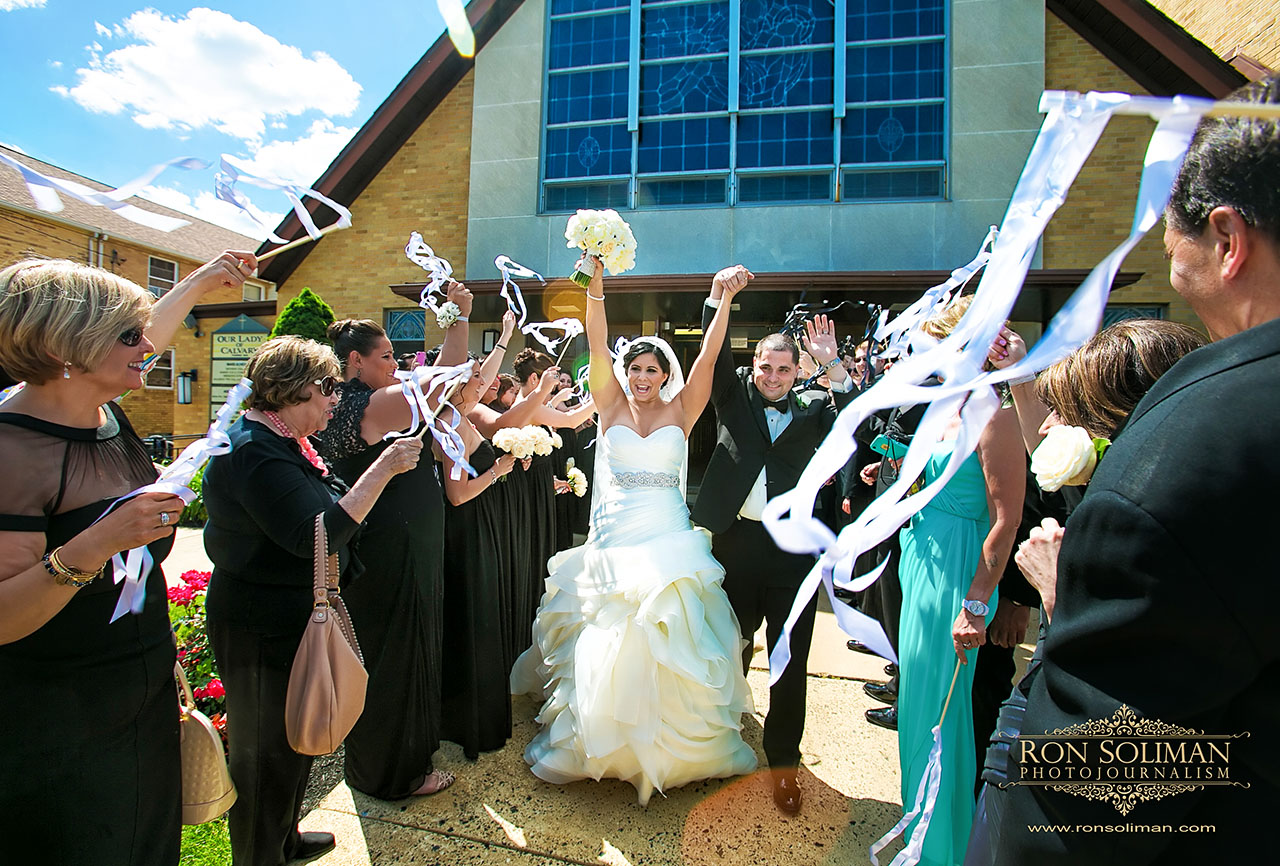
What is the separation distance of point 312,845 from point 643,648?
157 cm

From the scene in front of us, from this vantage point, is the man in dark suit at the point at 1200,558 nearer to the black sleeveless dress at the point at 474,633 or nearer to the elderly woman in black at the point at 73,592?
the elderly woman in black at the point at 73,592

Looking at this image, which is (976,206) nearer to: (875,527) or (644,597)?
(644,597)

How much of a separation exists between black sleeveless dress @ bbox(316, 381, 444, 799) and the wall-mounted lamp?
14868mm

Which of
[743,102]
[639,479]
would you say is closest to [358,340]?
[639,479]

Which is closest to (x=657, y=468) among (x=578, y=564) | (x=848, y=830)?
(x=578, y=564)

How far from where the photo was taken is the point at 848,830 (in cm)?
290

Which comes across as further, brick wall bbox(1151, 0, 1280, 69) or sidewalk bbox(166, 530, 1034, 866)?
brick wall bbox(1151, 0, 1280, 69)

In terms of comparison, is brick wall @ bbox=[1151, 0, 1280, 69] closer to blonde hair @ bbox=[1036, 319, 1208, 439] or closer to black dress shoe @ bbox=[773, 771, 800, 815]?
blonde hair @ bbox=[1036, 319, 1208, 439]

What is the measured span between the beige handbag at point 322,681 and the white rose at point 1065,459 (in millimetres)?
2114

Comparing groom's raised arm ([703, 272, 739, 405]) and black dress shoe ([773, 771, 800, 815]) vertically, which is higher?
groom's raised arm ([703, 272, 739, 405])

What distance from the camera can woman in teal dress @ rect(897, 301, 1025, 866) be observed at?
95.8 inches

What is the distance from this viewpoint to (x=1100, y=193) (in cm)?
1059

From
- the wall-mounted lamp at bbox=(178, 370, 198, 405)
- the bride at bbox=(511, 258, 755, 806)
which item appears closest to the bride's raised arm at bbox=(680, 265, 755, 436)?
the bride at bbox=(511, 258, 755, 806)

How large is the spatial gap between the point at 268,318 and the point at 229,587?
14808mm
